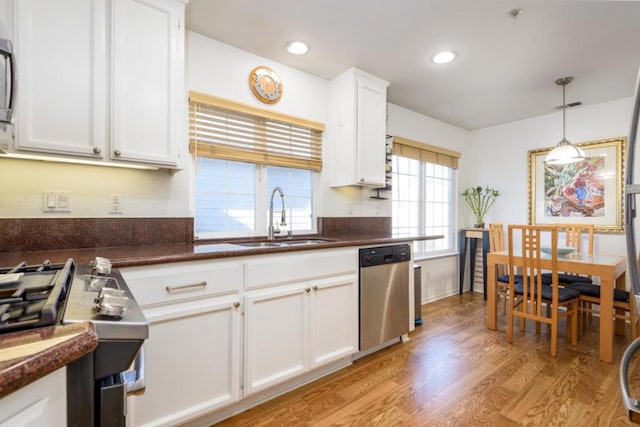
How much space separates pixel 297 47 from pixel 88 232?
6.15ft

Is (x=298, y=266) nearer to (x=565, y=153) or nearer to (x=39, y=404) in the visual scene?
(x=39, y=404)

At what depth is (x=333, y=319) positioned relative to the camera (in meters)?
2.15

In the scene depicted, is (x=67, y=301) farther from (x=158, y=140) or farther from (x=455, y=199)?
(x=455, y=199)

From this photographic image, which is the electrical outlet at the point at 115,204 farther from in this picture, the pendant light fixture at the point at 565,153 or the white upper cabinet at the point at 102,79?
the pendant light fixture at the point at 565,153

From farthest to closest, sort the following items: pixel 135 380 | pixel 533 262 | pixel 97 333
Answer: pixel 533 262
pixel 135 380
pixel 97 333

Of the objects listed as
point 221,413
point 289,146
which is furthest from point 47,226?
point 289,146

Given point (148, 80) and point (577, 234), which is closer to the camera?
point (148, 80)

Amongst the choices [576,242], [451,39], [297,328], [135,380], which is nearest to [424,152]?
[451,39]

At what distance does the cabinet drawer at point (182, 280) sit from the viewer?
4.59ft

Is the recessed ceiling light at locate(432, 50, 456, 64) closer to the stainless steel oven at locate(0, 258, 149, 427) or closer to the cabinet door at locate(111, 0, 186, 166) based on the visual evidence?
the cabinet door at locate(111, 0, 186, 166)

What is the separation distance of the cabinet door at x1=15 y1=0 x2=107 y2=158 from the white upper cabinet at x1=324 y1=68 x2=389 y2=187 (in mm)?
1784

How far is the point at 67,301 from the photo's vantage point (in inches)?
30.9

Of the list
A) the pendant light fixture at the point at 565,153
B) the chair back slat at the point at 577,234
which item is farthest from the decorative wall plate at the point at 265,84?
the chair back slat at the point at 577,234

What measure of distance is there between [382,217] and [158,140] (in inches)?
92.3
